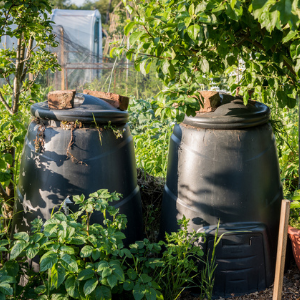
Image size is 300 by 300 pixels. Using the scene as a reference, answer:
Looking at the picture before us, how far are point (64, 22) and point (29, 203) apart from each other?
9446 millimetres

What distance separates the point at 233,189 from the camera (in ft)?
5.43

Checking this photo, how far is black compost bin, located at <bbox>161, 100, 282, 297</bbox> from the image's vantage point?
1650mm

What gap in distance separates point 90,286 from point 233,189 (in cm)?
85

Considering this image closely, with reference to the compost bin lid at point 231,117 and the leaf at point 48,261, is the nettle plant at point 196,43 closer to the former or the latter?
the compost bin lid at point 231,117

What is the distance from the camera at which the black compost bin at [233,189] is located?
165 cm

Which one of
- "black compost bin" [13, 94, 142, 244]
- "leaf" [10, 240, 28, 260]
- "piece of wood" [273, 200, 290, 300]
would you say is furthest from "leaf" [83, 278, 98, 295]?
"piece of wood" [273, 200, 290, 300]

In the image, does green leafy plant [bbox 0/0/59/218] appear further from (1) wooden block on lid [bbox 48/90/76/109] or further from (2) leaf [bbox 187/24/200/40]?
(2) leaf [bbox 187/24/200/40]

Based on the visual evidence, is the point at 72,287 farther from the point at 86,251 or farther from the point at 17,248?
the point at 17,248

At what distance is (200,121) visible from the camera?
1.67 m

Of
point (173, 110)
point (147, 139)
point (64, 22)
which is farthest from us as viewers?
point (64, 22)

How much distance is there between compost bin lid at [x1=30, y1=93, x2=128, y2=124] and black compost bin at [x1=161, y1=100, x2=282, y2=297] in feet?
1.28

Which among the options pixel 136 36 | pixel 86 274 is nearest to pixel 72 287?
pixel 86 274

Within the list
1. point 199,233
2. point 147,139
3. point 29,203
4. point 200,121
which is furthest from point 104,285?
point 147,139

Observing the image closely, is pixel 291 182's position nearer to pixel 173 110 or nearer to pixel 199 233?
pixel 199 233
